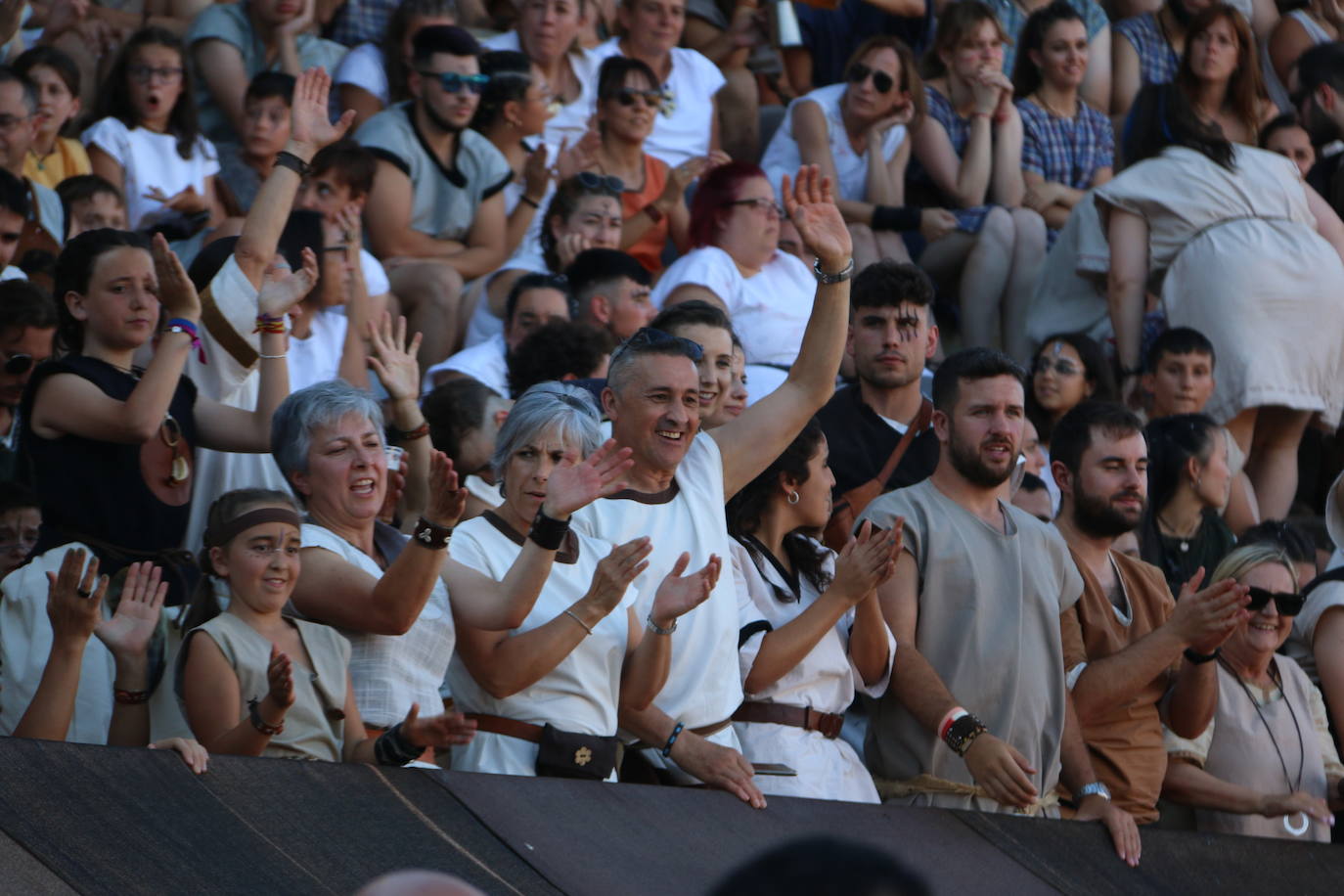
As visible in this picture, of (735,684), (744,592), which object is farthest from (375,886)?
(744,592)

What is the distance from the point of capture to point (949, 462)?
5.45m

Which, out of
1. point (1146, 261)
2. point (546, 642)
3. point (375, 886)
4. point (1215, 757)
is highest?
point (375, 886)

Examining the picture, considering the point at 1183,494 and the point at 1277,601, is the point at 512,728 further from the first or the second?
the point at 1183,494

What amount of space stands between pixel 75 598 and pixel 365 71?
205 inches

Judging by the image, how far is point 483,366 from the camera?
22.4ft

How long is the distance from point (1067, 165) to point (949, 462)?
487 cm

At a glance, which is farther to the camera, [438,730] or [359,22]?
[359,22]

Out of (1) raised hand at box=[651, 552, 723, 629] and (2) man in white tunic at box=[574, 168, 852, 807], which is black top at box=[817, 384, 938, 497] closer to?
(2) man in white tunic at box=[574, 168, 852, 807]

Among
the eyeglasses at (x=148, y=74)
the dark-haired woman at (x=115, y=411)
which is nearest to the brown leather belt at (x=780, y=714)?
the dark-haired woman at (x=115, y=411)

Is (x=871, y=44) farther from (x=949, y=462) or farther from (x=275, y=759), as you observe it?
(x=275, y=759)

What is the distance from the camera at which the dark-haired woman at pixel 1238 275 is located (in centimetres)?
863

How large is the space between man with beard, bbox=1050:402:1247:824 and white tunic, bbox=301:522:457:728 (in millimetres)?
1909

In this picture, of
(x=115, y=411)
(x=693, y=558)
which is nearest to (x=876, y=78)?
(x=693, y=558)

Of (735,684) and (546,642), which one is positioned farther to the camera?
(735,684)
